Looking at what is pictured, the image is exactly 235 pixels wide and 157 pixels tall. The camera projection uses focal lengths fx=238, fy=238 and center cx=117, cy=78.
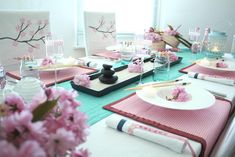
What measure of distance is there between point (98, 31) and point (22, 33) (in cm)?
73

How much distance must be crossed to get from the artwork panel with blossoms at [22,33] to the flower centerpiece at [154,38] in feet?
2.56

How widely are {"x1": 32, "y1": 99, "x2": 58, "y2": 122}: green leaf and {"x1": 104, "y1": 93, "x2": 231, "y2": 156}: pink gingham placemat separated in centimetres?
45

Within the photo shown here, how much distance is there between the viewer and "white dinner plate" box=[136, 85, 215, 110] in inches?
32.4

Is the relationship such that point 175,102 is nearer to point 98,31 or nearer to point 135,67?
point 135,67

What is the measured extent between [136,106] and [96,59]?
831mm

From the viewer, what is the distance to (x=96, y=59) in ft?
5.44

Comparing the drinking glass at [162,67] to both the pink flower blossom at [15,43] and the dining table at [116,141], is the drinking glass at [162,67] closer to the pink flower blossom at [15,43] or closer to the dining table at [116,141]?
the dining table at [116,141]

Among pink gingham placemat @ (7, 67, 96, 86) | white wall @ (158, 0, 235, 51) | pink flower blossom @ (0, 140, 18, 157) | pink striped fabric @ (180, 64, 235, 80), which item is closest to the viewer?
pink flower blossom @ (0, 140, 18, 157)

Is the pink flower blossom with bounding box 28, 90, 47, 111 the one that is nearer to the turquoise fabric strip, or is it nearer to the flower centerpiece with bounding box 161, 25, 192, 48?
the turquoise fabric strip

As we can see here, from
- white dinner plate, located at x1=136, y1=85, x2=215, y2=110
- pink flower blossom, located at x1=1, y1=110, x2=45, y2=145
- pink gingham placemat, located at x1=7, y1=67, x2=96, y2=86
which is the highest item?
pink flower blossom, located at x1=1, y1=110, x2=45, y2=145

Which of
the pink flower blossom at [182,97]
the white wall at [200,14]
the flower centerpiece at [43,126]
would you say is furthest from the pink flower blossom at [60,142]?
the white wall at [200,14]

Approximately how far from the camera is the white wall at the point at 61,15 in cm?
223

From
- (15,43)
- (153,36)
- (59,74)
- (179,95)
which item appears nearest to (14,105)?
(179,95)

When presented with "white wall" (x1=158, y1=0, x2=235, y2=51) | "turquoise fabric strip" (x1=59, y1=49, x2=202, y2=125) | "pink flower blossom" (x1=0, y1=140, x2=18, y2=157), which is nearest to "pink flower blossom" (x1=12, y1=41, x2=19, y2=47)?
"turquoise fabric strip" (x1=59, y1=49, x2=202, y2=125)
